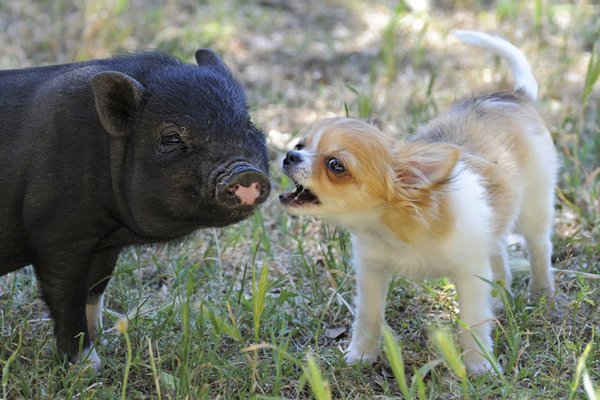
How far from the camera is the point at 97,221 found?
3.15 m

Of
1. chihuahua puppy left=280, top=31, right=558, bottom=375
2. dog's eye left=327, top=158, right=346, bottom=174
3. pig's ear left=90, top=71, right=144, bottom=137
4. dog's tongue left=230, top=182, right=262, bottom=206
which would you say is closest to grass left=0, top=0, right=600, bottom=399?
chihuahua puppy left=280, top=31, right=558, bottom=375

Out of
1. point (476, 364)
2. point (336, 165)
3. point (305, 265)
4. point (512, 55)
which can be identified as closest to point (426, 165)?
point (336, 165)

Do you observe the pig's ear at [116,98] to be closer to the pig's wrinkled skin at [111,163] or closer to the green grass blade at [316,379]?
the pig's wrinkled skin at [111,163]

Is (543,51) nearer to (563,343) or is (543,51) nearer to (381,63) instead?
(381,63)

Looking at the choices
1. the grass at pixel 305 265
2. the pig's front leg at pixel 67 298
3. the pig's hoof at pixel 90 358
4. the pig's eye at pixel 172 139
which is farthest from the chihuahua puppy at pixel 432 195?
the pig's hoof at pixel 90 358

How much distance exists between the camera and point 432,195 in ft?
10.4

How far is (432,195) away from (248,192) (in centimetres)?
77

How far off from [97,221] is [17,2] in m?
5.43

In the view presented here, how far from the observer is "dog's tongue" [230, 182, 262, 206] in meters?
2.89

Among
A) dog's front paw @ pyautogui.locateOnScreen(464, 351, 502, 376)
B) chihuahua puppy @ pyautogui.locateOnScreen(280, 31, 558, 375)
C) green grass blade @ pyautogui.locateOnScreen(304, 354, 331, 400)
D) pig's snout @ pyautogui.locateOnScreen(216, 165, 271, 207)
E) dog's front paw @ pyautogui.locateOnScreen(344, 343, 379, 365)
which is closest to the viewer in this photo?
green grass blade @ pyautogui.locateOnScreen(304, 354, 331, 400)

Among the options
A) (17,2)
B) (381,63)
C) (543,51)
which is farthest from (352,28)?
(17,2)

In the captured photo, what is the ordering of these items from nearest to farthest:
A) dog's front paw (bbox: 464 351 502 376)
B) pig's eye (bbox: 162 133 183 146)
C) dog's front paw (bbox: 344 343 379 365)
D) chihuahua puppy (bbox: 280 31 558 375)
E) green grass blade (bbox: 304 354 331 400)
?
green grass blade (bbox: 304 354 331 400), pig's eye (bbox: 162 133 183 146), chihuahua puppy (bbox: 280 31 558 375), dog's front paw (bbox: 464 351 502 376), dog's front paw (bbox: 344 343 379 365)

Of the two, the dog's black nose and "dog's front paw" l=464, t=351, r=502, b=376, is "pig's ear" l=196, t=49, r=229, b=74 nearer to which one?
the dog's black nose

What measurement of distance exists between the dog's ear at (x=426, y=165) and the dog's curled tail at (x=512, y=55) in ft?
4.09
